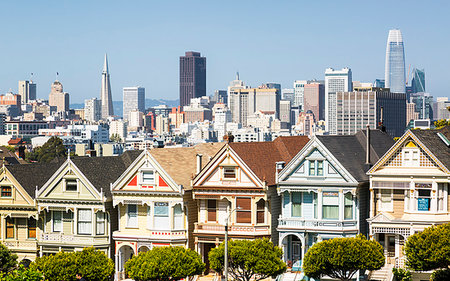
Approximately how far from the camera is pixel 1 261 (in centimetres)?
5778

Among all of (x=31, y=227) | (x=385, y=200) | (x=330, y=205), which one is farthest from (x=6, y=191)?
(x=385, y=200)

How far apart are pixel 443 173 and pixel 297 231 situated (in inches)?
338

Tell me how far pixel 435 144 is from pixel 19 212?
25516mm

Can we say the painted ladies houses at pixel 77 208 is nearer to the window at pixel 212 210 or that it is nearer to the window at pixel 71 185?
the window at pixel 71 185

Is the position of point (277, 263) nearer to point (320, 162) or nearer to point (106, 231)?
point (320, 162)

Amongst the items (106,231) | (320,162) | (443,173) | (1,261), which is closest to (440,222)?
(443,173)

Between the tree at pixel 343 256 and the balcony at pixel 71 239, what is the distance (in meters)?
14.0

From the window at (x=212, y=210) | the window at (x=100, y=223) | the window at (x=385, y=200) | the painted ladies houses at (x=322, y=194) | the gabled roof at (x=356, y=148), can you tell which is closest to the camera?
the window at (x=385, y=200)

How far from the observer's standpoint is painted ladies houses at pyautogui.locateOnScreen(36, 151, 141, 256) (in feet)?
195

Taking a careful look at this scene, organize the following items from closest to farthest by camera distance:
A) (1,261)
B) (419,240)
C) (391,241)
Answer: (419,240) < (391,241) < (1,261)

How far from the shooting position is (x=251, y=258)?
5200 cm

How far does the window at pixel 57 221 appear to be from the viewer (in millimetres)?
60688

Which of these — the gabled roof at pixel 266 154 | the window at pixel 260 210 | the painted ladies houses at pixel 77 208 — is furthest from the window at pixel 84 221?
the window at pixel 260 210

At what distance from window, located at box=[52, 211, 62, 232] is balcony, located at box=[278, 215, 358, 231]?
14.1 m
